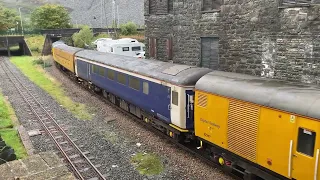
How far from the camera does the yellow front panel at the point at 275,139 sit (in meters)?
6.90

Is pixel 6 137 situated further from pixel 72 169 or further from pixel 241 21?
pixel 241 21

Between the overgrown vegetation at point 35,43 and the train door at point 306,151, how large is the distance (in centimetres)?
4896

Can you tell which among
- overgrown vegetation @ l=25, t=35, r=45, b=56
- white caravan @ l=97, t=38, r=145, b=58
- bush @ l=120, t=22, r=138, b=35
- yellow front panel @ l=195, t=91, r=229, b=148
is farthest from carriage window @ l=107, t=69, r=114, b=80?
bush @ l=120, t=22, r=138, b=35

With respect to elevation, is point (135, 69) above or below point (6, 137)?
above

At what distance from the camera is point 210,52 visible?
51.7 ft

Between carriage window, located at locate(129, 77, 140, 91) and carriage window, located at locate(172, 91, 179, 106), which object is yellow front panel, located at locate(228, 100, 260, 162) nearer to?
carriage window, located at locate(172, 91, 179, 106)

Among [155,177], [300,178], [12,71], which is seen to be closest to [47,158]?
[155,177]

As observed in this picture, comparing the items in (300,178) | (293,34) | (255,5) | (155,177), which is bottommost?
(155,177)

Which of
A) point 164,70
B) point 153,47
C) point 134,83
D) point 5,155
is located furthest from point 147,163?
point 153,47

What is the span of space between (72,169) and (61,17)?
187 feet

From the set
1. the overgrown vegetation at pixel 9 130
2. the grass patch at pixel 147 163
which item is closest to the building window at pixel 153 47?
the overgrown vegetation at pixel 9 130

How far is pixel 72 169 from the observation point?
35.2 ft

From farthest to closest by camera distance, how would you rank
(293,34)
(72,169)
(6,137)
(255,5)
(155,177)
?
(6,137) → (255,5) → (293,34) → (72,169) → (155,177)

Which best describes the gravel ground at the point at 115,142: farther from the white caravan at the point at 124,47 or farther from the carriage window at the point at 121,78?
the white caravan at the point at 124,47
